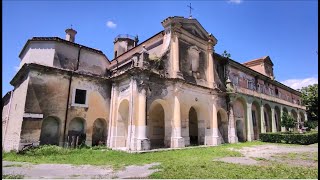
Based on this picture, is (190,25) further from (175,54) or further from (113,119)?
(113,119)

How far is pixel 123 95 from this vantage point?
19219 mm

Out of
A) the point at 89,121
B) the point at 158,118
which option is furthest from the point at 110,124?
the point at 158,118

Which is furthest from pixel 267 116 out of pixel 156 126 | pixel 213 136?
pixel 156 126

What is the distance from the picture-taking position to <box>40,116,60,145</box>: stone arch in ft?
55.5

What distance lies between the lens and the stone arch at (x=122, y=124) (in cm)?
1942

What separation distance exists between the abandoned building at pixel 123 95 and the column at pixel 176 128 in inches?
3.3

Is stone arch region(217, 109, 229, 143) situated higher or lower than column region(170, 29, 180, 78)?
lower

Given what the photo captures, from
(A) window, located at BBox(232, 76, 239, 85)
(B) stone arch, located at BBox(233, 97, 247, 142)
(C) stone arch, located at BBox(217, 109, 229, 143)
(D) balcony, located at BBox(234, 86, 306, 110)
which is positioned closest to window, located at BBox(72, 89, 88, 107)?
(C) stone arch, located at BBox(217, 109, 229, 143)

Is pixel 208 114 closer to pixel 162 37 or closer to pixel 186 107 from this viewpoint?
pixel 186 107

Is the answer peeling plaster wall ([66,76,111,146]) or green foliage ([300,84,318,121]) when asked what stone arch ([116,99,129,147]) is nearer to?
peeling plaster wall ([66,76,111,146])

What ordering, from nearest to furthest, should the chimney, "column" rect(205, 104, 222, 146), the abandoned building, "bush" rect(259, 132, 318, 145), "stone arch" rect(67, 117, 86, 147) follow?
the abandoned building → "stone arch" rect(67, 117, 86, 147) → "column" rect(205, 104, 222, 146) → "bush" rect(259, 132, 318, 145) → the chimney

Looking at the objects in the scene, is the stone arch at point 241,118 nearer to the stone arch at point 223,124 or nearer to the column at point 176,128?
the stone arch at point 223,124

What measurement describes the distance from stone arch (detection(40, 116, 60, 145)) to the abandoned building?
71 mm

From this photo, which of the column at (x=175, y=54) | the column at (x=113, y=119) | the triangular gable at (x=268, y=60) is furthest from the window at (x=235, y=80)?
the column at (x=113, y=119)
